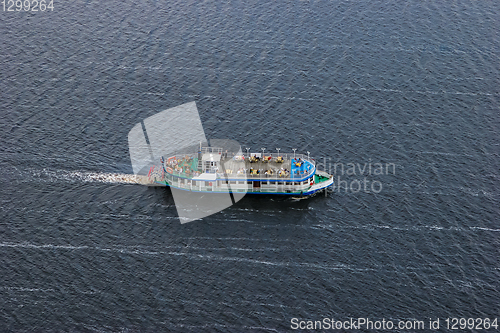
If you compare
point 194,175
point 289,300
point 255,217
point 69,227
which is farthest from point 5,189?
point 289,300

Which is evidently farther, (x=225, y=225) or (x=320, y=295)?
(x=225, y=225)

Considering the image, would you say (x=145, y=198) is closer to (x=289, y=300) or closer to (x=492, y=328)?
(x=289, y=300)

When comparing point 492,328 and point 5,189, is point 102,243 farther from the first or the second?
point 492,328

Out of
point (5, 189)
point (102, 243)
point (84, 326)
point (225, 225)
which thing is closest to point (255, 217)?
point (225, 225)

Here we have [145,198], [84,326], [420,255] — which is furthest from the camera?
[145,198]

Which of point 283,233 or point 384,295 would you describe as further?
point 283,233

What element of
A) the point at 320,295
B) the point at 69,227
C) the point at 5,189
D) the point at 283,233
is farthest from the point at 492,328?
the point at 5,189

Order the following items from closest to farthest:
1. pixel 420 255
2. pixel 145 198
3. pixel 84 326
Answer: pixel 84 326, pixel 420 255, pixel 145 198

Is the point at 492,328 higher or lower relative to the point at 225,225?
lower

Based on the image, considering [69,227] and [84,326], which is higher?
[69,227]
